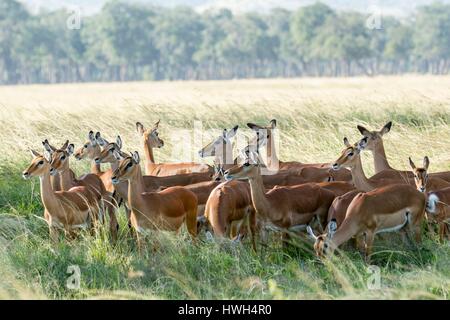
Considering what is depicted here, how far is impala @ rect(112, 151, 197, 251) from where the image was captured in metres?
8.68

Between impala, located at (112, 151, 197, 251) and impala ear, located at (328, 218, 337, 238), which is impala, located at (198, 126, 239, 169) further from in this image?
impala ear, located at (328, 218, 337, 238)

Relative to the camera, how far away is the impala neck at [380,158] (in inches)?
432

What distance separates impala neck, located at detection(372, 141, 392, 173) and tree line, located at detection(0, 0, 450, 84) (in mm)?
75723

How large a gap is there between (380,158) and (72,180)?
332cm

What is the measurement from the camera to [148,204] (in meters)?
8.74

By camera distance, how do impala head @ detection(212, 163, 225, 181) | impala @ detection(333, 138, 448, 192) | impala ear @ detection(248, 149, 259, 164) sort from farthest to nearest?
impala head @ detection(212, 163, 225, 181), impala @ detection(333, 138, 448, 192), impala ear @ detection(248, 149, 259, 164)

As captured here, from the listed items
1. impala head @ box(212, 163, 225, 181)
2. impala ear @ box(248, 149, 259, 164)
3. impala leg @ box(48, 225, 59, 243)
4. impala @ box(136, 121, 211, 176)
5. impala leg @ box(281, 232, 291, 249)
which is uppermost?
impala ear @ box(248, 149, 259, 164)

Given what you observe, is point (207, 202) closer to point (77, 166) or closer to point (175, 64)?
point (77, 166)

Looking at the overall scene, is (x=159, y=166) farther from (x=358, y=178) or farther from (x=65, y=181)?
(x=358, y=178)

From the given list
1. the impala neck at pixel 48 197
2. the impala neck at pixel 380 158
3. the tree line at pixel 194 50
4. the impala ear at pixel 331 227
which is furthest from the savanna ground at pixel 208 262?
the tree line at pixel 194 50

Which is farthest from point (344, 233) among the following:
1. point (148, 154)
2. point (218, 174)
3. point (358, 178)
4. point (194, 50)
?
point (194, 50)

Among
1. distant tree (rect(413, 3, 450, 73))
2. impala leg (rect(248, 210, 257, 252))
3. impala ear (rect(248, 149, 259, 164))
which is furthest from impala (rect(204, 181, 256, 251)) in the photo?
distant tree (rect(413, 3, 450, 73))

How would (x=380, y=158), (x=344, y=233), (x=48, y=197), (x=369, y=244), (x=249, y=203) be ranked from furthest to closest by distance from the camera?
(x=380, y=158) < (x=249, y=203) < (x=48, y=197) < (x=369, y=244) < (x=344, y=233)
